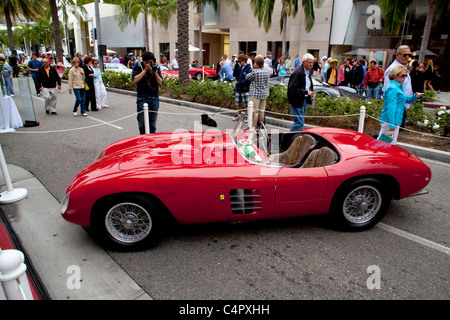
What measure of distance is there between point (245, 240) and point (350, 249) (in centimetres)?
108

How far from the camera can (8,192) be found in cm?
434

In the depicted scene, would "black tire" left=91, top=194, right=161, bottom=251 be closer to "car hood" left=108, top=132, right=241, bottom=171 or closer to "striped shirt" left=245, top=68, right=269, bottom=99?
"car hood" left=108, top=132, right=241, bottom=171

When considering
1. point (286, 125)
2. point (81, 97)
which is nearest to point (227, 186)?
point (286, 125)

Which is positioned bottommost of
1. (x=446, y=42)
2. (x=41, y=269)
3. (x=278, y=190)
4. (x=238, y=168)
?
(x=41, y=269)

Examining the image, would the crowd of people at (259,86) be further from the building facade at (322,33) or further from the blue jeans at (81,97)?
the building facade at (322,33)

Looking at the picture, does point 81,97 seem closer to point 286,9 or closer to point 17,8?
point 286,9

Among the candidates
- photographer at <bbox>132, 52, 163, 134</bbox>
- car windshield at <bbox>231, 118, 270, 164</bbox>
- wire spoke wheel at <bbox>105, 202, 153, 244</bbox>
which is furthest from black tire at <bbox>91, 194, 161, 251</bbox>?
photographer at <bbox>132, 52, 163, 134</bbox>

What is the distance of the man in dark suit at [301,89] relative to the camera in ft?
21.0

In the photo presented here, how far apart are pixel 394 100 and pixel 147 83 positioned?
15.3ft

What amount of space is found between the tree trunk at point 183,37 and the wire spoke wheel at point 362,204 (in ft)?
35.5

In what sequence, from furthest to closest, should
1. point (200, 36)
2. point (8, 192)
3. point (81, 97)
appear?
point (200, 36) < point (81, 97) < point (8, 192)

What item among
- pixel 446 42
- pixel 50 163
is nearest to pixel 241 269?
pixel 50 163

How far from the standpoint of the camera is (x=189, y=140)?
157 inches
